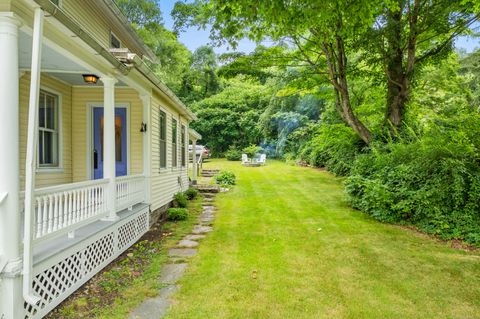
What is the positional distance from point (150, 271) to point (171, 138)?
5.12 metres

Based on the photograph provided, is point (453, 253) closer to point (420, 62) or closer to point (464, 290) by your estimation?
point (464, 290)

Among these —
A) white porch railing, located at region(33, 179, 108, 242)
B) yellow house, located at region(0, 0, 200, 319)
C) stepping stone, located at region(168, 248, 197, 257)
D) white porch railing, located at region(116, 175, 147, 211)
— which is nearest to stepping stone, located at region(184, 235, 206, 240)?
stepping stone, located at region(168, 248, 197, 257)

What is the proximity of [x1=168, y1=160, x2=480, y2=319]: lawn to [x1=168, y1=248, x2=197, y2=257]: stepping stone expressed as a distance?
0.17 m

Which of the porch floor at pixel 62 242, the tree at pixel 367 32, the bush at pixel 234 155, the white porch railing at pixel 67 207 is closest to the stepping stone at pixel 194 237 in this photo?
the porch floor at pixel 62 242

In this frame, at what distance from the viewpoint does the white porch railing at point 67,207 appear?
10.7 feet

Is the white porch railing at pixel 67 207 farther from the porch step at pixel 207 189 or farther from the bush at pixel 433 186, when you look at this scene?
the porch step at pixel 207 189

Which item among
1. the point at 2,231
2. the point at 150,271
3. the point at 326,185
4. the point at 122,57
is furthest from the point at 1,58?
the point at 326,185

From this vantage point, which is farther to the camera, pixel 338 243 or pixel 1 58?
pixel 338 243

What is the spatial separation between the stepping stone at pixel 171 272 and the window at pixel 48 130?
120 inches

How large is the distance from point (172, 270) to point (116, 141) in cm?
356

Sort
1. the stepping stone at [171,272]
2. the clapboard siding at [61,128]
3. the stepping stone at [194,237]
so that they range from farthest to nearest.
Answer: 1. the stepping stone at [194,237]
2. the clapboard siding at [61,128]
3. the stepping stone at [171,272]

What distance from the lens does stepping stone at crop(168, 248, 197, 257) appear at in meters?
5.31

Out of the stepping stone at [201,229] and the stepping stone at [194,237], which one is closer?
the stepping stone at [194,237]

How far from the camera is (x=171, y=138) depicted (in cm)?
909
